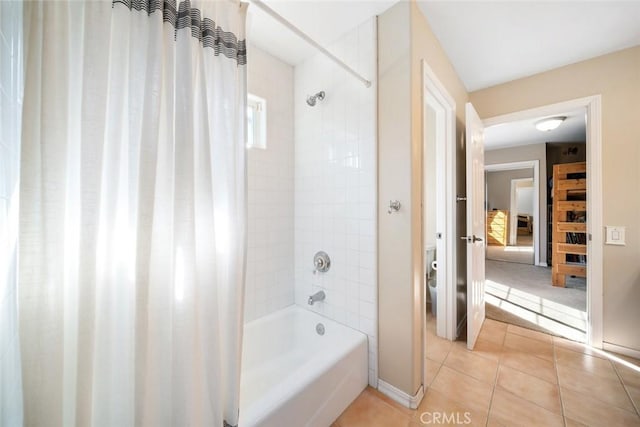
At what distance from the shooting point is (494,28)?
1.68 meters

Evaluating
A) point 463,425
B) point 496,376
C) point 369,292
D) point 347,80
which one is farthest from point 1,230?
point 496,376

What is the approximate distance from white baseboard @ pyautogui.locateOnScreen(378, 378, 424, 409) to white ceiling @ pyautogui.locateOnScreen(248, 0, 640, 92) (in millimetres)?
2348

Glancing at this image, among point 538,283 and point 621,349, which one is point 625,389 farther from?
point 538,283

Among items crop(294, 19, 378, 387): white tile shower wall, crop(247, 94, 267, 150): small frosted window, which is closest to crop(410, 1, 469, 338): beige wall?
crop(294, 19, 378, 387): white tile shower wall

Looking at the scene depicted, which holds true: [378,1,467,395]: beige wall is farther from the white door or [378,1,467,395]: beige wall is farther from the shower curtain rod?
the white door

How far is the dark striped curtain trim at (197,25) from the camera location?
0.77 meters

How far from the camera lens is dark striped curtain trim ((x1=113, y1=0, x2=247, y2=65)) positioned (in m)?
0.77

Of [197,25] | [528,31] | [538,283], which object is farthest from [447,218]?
[538,283]

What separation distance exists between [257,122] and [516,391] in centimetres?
260

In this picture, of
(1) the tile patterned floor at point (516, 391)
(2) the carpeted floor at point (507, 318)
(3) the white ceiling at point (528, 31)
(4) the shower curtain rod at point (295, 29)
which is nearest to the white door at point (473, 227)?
(1) the tile patterned floor at point (516, 391)

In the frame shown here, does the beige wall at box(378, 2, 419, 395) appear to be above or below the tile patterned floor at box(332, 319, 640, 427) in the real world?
above

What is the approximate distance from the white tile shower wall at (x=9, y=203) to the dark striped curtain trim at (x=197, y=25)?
287 millimetres

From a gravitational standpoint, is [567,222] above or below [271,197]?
below

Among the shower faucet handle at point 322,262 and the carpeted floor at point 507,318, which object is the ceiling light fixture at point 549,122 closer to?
the carpeted floor at point 507,318
